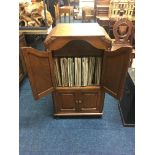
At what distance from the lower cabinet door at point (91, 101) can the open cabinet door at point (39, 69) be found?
0.37m

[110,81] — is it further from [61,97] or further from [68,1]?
[68,1]

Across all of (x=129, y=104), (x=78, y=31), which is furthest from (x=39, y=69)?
(x=129, y=104)

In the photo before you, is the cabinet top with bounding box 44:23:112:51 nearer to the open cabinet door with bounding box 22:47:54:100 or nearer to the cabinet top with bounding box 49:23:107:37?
the cabinet top with bounding box 49:23:107:37

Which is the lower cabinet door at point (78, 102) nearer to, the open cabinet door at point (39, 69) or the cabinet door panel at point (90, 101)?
the cabinet door panel at point (90, 101)

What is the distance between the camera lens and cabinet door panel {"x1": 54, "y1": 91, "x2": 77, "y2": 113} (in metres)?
1.80

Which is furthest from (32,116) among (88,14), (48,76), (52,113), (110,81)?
(88,14)

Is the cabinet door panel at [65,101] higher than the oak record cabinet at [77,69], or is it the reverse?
the oak record cabinet at [77,69]

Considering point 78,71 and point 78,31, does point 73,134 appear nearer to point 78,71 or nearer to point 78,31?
point 78,71

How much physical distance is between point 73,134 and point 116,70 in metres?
0.78

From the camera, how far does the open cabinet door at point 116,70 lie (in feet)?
4.68

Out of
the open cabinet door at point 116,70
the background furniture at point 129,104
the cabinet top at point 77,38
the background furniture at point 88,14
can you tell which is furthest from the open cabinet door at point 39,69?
the background furniture at point 88,14

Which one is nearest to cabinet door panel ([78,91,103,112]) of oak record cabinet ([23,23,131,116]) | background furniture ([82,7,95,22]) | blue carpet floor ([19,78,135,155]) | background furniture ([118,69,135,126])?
oak record cabinet ([23,23,131,116])
